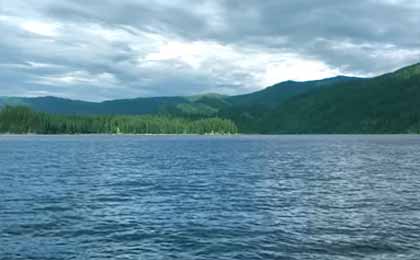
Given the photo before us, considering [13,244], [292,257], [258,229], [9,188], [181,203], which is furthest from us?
[9,188]

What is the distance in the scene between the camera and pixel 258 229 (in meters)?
39.1

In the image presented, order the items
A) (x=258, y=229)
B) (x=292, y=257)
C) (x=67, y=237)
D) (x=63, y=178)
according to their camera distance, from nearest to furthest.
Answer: (x=292, y=257), (x=67, y=237), (x=258, y=229), (x=63, y=178)

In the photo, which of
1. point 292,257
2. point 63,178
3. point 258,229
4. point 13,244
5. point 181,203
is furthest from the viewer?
point 63,178

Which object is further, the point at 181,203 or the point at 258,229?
the point at 181,203

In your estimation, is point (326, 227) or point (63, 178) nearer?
point (326, 227)

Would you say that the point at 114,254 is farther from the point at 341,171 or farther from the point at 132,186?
the point at 341,171

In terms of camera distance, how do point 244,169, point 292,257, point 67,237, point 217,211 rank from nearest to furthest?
1. point 292,257
2. point 67,237
3. point 217,211
4. point 244,169

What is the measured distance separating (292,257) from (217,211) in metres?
17.7

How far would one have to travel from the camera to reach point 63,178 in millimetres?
80625

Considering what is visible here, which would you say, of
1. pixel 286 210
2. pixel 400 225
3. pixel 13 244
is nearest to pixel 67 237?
pixel 13 244

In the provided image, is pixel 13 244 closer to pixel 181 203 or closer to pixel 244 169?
pixel 181 203

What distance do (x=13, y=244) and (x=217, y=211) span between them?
20.6 meters

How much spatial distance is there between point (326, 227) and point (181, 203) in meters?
19.1

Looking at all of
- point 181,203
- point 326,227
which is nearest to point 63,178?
point 181,203
